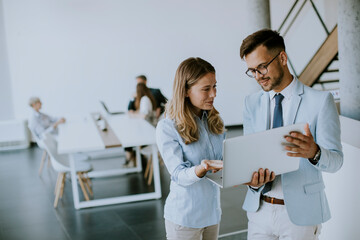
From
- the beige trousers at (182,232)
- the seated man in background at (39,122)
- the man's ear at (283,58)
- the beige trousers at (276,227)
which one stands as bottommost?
the seated man in background at (39,122)

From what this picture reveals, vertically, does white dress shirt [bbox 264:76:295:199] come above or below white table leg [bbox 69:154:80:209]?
above

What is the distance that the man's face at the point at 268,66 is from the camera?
72.5 inches

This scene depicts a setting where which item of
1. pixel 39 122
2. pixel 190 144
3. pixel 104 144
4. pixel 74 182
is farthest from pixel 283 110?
pixel 39 122

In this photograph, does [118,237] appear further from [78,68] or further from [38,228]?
[78,68]

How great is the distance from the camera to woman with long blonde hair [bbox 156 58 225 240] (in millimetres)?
1989

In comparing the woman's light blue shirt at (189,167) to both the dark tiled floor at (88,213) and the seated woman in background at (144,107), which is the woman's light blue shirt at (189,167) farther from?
the seated woman in background at (144,107)

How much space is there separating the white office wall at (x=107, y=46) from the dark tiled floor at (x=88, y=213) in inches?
119

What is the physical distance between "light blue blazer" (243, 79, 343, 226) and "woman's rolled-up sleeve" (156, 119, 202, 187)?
356mm

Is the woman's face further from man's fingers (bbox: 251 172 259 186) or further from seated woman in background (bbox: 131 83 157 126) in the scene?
seated woman in background (bbox: 131 83 157 126)

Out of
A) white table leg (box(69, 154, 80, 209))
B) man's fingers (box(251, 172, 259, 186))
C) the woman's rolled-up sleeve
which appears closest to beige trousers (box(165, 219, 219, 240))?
the woman's rolled-up sleeve

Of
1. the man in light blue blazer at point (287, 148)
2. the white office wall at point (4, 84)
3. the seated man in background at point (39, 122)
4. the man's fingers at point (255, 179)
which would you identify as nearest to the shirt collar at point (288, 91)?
the man in light blue blazer at point (287, 148)

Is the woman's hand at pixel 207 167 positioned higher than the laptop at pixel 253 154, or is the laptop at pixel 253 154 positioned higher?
the laptop at pixel 253 154

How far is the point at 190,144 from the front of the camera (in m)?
2.04

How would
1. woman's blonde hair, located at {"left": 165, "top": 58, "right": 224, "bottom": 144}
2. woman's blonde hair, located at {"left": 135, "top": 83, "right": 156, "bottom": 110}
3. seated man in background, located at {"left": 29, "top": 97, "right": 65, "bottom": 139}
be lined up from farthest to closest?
1. seated man in background, located at {"left": 29, "top": 97, "right": 65, "bottom": 139}
2. woman's blonde hair, located at {"left": 135, "top": 83, "right": 156, "bottom": 110}
3. woman's blonde hair, located at {"left": 165, "top": 58, "right": 224, "bottom": 144}
